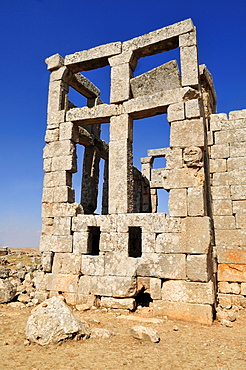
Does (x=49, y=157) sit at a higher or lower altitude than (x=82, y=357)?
higher

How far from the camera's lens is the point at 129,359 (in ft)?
13.3

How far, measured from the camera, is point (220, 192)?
326 inches

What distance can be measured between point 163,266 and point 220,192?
293 cm

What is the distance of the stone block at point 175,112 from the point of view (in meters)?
7.33

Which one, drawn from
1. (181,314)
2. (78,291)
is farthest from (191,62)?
(78,291)

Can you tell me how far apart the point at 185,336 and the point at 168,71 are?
6301 mm

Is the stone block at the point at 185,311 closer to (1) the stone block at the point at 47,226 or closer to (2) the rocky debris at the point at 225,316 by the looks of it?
(2) the rocky debris at the point at 225,316

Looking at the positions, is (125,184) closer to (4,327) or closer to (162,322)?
(162,322)

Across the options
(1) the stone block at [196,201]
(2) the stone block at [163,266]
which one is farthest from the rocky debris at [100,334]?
(1) the stone block at [196,201]

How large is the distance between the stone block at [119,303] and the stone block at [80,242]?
1316 mm

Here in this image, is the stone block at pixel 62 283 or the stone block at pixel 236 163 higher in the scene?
the stone block at pixel 236 163

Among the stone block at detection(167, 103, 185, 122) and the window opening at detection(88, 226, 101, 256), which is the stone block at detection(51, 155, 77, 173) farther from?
the stone block at detection(167, 103, 185, 122)

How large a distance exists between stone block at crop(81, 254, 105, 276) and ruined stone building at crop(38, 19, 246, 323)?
2cm

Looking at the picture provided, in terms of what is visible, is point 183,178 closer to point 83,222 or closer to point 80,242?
point 83,222
